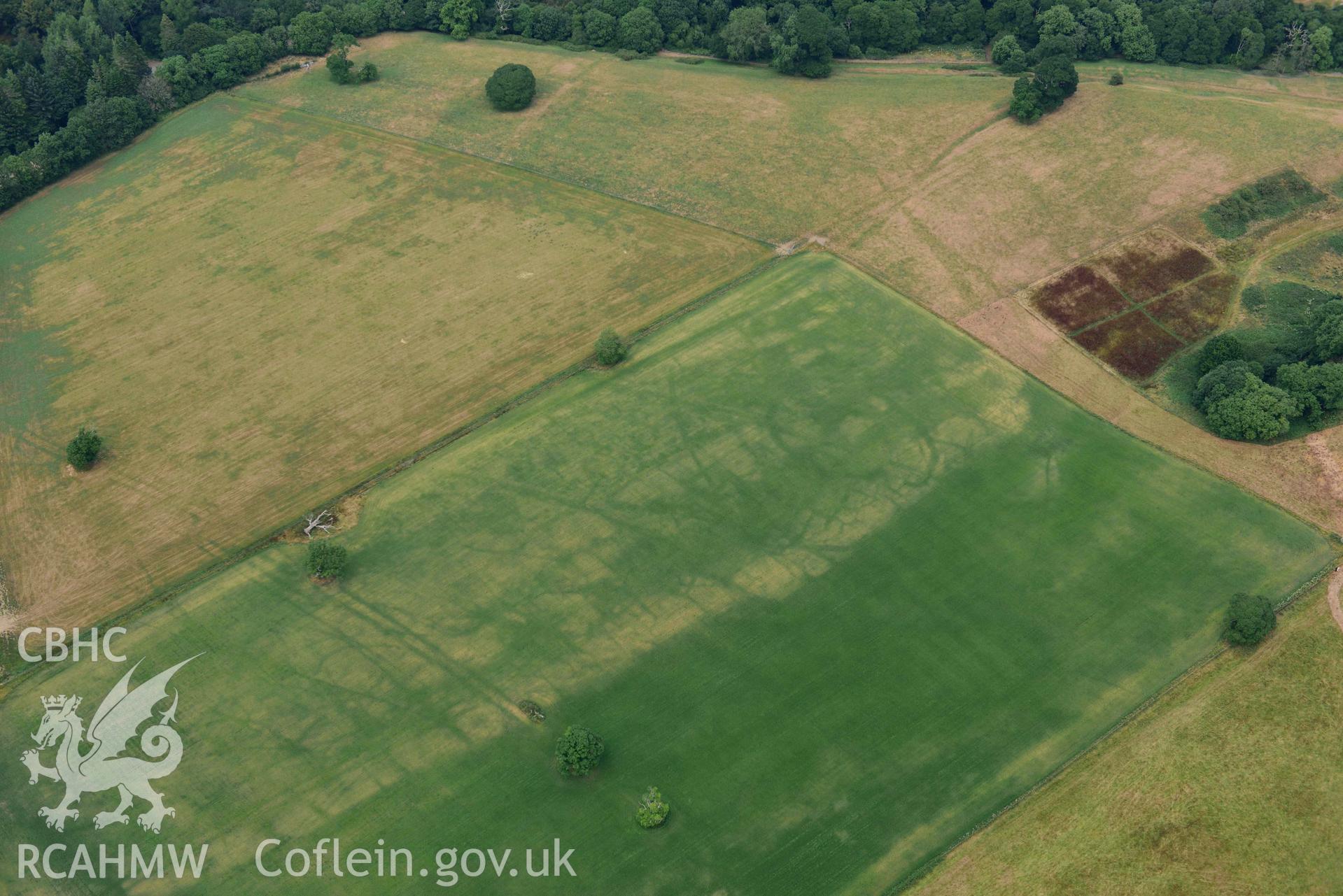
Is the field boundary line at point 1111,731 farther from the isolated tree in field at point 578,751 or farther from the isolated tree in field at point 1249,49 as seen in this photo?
the isolated tree in field at point 1249,49

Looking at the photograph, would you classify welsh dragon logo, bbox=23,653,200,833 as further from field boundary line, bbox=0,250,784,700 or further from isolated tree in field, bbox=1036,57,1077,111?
isolated tree in field, bbox=1036,57,1077,111

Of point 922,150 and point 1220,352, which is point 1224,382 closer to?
point 1220,352

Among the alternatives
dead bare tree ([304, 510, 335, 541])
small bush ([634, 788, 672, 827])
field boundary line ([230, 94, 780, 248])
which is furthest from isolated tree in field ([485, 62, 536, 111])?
small bush ([634, 788, 672, 827])

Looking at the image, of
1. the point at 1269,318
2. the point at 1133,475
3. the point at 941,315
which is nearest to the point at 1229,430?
the point at 1133,475

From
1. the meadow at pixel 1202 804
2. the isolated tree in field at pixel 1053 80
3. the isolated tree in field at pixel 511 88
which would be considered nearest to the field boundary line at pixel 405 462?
A: the isolated tree in field at pixel 1053 80

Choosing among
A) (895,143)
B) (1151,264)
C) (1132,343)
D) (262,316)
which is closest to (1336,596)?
(1132,343)

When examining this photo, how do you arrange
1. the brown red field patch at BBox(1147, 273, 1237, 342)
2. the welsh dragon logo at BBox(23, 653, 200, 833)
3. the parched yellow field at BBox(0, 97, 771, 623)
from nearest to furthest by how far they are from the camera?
the welsh dragon logo at BBox(23, 653, 200, 833) < the parched yellow field at BBox(0, 97, 771, 623) < the brown red field patch at BBox(1147, 273, 1237, 342)
